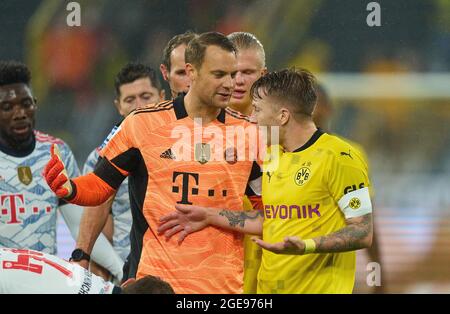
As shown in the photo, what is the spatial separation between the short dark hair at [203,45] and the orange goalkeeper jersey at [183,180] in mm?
230

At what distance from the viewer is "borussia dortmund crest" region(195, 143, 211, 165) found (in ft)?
16.0

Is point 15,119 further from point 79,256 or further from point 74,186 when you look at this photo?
point 74,186

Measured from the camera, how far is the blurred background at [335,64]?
13.4m

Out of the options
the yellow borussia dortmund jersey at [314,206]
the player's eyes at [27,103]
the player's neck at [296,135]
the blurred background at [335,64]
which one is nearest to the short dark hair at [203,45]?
the player's neck at [296,135]

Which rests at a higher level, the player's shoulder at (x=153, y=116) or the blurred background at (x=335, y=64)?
the blurred background at (x=335, y=64)

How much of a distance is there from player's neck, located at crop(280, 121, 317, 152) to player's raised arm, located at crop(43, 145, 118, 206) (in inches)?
36.2

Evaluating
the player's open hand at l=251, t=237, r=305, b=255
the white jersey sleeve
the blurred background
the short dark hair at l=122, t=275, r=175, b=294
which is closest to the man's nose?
the player's open hand at l=251, t=237, r=305, b=255

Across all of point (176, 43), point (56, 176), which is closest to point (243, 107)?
point (176, 43)

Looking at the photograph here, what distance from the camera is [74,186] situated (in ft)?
16.0

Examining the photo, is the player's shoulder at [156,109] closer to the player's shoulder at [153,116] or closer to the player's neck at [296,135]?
the player's shoulder at [153,116]

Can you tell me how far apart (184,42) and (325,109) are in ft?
3.07

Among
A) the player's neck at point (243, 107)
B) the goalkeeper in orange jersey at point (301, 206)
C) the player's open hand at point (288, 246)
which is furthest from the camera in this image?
the player's neck at point (243, 107)

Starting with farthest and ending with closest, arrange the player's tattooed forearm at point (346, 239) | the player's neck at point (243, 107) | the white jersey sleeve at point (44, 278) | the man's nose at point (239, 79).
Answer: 1. the player's neck at point (243, 107)
2. the man's nose at point (239, 79)
3. the player's tattooed forearm at point (346, 239)
4. the white jersey sleeve at point (44, 278)
